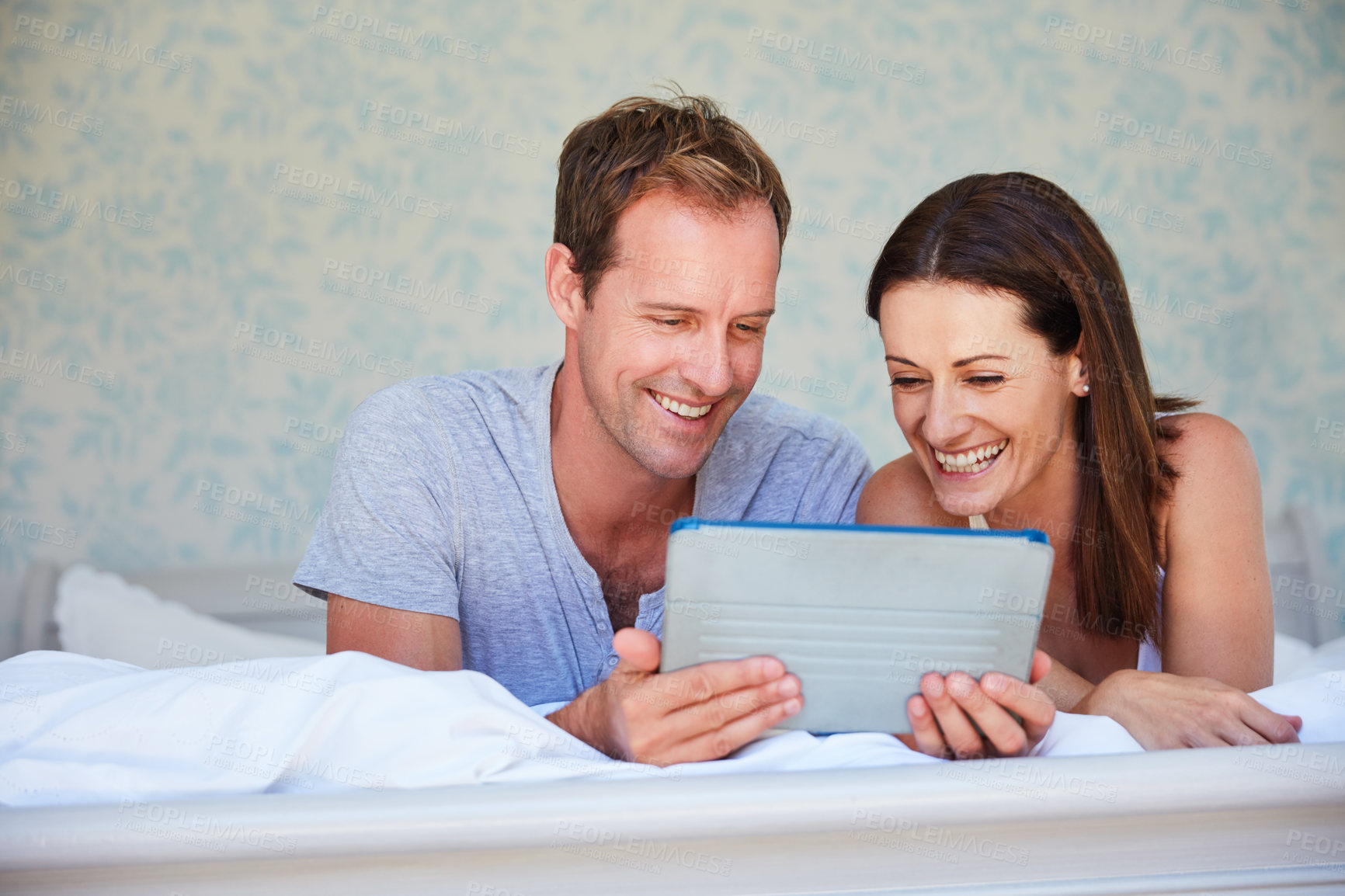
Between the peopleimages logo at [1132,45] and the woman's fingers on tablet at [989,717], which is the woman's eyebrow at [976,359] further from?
the peopleimages logo at [1132,45]

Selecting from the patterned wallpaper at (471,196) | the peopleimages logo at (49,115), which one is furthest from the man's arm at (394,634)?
the peopleimages logo at (49,115)

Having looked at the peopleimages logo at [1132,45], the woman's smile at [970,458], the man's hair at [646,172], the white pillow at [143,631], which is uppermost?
the peopleimages logo at [1132,45]

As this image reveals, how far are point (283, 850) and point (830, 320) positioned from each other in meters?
2.15

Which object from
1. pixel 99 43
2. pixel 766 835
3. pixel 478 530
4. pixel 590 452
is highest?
pixel 99 43

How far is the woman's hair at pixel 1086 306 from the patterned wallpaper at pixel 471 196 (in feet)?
3.98

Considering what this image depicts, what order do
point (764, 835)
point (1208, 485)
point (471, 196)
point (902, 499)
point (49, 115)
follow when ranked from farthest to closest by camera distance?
point (471, 196), point (49, 115), point (902, 499), point (1208, 485), point (764, 835)

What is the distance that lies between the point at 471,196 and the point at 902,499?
4.82 ft

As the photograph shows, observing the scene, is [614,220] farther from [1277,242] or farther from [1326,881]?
[1277,242]

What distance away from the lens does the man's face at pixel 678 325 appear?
1419 millimetres

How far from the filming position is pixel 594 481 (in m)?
1.59

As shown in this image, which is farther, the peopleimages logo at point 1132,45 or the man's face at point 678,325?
the peopleimages logo at point 1132,45

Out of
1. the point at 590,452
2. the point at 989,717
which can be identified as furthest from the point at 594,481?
the point at 989,717

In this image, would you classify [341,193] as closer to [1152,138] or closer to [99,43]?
[99,43]

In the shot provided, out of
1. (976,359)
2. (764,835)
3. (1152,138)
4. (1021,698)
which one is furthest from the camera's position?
(1152,138)
